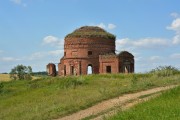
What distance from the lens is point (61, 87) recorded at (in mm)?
27344

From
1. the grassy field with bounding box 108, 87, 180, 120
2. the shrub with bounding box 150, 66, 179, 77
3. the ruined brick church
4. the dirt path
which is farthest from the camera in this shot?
the ruined brick church

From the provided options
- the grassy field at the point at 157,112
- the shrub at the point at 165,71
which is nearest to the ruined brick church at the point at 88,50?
the shrub at the point at 165,71

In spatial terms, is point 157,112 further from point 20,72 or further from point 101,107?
point 20,72

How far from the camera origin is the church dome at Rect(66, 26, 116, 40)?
158ft

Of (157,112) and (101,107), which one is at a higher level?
(157,112)

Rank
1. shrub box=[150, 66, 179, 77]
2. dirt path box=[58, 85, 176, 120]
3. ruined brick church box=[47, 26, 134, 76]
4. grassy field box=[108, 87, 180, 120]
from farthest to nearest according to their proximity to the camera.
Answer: ruined brick church box=[47, 26, 134, 76], shrub box=[150, 66, 179, 77], dirt path box=[58, 85, 176, 120], grassy field box=[108, 87, 180, 120]

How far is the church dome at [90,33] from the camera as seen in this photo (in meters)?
48.3

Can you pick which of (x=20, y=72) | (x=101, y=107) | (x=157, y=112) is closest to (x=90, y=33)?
(x=20, y=72)

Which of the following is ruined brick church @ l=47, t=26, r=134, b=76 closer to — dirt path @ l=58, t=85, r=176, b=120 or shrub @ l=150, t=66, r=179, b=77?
shrub @ l=150, t=66, r=179, b=77

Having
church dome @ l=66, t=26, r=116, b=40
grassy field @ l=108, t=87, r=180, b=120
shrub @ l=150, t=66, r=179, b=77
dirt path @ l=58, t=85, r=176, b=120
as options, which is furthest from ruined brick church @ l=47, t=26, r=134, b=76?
grassy field @ l=108, t=87, r=180, b=120

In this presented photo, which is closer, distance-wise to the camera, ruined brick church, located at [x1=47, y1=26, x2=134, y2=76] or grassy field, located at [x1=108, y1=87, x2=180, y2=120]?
grassy field, located at [x1=108, y1=87, x2=180, y2=120]

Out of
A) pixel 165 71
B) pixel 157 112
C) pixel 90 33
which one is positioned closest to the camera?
pixel 157 112

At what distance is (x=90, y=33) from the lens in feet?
159

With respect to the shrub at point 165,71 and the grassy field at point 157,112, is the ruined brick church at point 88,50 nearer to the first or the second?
the shrub at point 165,71
